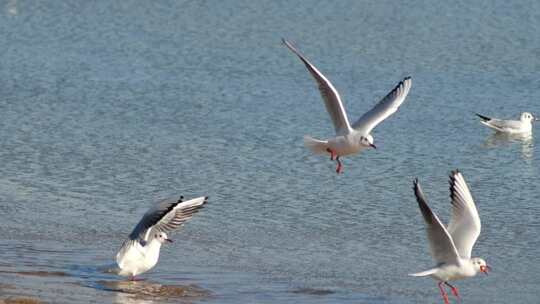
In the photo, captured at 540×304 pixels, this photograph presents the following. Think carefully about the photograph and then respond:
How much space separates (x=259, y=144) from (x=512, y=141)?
138 inches

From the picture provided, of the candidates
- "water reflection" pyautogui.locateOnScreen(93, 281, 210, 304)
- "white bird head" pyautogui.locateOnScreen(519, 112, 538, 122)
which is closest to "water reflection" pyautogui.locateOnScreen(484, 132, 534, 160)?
"white bird head" pyautogui.locateOnScreen(519, 112, 538, 122)

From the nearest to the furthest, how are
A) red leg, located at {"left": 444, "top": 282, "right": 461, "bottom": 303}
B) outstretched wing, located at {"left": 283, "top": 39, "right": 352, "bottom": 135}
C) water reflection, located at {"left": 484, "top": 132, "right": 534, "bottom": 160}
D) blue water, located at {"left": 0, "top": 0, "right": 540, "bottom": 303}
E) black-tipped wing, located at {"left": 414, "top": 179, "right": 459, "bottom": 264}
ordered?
black-tipped wing, located at {"left": 414, "top": 179, "right": 459, "bottom": 264} → red leg, located at {"left": 444, "top": 282, "right": 461, "bottom": 303} → outstretched wing, located at {"left": 283, "top": 39, "right": 352, "bottom": 135} → blue water, located at {"left": 0, "top": 0, "right": 540, "bottom": 303} → water reflection, located at {"left": 484, "top": 132, "right": 534, "bottom": 160}

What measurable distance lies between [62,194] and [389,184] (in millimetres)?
3499

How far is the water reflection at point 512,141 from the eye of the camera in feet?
50.3

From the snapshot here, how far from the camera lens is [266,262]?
10469mm

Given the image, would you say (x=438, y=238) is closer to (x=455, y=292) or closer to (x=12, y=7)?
(x=455, y=292)

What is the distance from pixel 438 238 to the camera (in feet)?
29.6

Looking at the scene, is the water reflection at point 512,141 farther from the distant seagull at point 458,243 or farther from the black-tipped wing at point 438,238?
the black-tipped wing at point 438,238

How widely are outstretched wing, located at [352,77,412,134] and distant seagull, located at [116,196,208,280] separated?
5.21ft

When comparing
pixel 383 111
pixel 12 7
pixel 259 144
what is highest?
pixel 12 7

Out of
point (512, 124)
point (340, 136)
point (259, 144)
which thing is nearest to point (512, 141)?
point (512, 124)

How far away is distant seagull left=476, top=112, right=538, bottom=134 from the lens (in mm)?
15602

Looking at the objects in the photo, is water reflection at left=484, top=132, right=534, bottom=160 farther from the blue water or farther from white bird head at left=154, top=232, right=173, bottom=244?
white bird head at left=154, top=232, right=173, bottom=244

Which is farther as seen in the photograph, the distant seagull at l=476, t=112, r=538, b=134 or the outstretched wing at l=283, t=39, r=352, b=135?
the distant seagull at l=476, t=112, r=538, b=134
